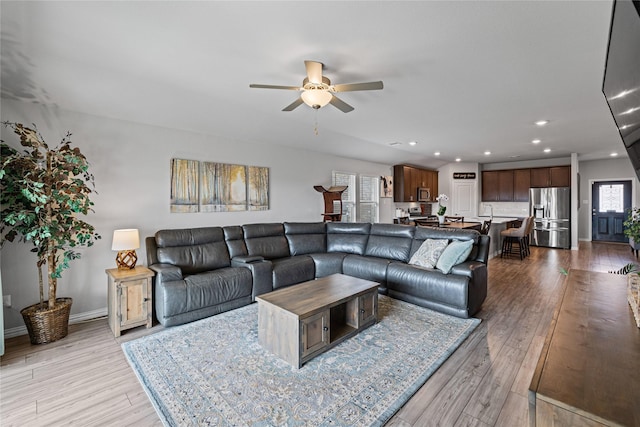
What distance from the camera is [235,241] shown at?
163 inches

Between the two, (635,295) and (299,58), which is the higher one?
(299,58)

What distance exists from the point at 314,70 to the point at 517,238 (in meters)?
6.45

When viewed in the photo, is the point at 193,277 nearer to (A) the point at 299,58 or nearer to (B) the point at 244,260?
(B) the point at 244,260

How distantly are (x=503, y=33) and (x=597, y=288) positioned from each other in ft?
6.21

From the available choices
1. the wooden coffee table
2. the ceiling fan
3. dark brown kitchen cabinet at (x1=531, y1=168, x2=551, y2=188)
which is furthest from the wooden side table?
dark brown kitchen cabinet at (x1=531, y1=168, x2=551, y2=188)

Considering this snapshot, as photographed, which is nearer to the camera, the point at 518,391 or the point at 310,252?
the point at 518,391

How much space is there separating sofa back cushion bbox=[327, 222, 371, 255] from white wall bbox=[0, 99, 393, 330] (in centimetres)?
154

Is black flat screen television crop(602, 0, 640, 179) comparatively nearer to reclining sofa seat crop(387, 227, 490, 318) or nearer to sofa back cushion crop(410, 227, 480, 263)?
reclining sofa seat crop(387, 227, 490, 318)

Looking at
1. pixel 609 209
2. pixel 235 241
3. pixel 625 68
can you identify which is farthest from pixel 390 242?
pixel 609 209

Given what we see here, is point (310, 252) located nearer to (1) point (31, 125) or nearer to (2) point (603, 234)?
(1) point (31, 125)

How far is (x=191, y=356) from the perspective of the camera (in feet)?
7.87

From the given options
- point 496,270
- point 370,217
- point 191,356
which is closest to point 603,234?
point 496,270

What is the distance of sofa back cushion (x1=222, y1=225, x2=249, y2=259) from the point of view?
4022 millimetres

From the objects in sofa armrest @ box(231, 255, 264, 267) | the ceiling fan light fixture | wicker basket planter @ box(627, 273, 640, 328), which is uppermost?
the ceiling fan light fixture
